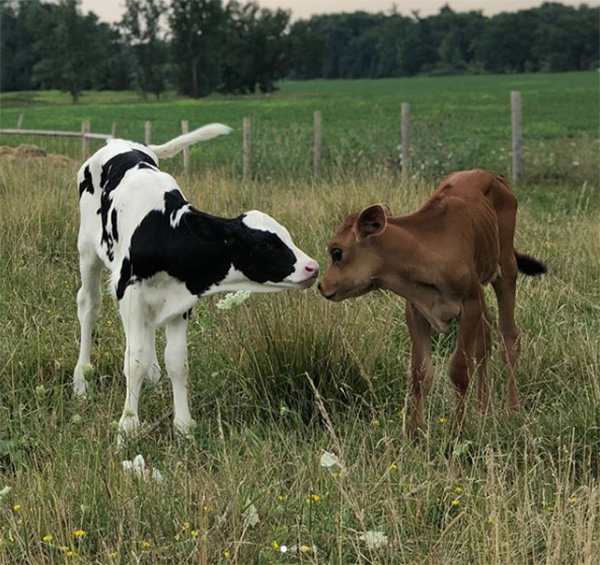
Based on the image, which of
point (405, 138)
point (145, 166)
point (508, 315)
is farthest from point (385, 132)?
point (145, 166)

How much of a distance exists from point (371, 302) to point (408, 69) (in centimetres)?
12029

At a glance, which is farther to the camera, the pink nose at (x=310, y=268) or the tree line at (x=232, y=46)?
the tree line at (x=232, y=46)

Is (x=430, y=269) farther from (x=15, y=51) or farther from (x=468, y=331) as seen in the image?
(x=15, y=51)

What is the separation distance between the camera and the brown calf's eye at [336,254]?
13.1ft

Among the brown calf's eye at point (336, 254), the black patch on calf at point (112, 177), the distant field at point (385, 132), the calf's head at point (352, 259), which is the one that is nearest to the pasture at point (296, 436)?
the calf's head at point (352, 259)

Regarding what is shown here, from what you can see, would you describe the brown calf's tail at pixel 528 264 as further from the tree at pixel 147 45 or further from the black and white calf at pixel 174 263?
the tree at pixel 147 45

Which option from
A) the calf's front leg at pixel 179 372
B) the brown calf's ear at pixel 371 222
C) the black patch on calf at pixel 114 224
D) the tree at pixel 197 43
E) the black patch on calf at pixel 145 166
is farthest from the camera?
the tree at pixel 197 43

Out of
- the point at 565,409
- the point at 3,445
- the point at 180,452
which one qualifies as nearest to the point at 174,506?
the point at 180,452

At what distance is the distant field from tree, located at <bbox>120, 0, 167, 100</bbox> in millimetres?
7164

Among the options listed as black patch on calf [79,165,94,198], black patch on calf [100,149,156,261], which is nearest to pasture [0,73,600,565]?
black patch on calf [100,149,156,261]

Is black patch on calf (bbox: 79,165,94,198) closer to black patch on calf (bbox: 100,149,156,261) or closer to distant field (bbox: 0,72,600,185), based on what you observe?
black patch on calf (bbox: 100,149,156,261)

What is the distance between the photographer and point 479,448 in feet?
12.5

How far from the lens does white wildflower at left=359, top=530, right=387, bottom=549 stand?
2887 millimetres

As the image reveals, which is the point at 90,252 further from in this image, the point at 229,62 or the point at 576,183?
the point at 229,62
